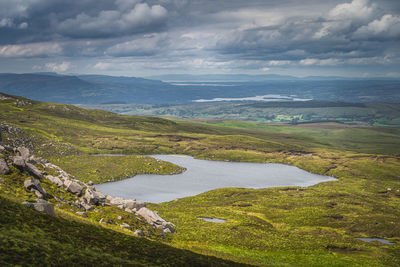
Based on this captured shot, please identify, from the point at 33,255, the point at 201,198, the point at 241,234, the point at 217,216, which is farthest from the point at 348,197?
the point at 33,255

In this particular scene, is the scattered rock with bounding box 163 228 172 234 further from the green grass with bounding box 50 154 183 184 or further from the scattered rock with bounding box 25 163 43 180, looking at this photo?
the green grass with bounding box 50 154 183 184

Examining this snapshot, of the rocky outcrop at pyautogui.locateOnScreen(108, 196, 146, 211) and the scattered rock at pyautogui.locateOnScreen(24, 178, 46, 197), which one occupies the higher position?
the scattered rock at pyautogui.locateOnScreen(24, 178, 46, 197)

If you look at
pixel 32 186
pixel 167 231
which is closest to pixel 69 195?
pixel 32 186

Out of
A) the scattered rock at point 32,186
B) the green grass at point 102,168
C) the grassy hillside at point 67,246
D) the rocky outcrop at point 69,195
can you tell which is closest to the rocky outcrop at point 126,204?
the rocky outcrop at point 69,195

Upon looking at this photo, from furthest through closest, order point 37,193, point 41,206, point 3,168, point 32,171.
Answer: point 32,171
point 3,168
point 37,193
point 41,206

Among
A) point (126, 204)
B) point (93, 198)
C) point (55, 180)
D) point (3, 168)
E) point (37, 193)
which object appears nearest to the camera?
point (37, 193)

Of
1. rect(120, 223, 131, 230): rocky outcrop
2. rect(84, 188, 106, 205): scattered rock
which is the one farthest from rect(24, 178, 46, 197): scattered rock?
rect(120, 223, 131, 230): rocky outcrop

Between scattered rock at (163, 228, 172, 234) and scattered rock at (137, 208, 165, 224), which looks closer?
scattered rock at (163, 228, 172, 234)

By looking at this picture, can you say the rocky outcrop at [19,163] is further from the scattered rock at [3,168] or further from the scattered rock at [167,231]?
the scattered rock at [167,231]

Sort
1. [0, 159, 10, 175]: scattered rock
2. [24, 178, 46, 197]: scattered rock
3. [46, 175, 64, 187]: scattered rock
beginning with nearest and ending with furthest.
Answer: [24, 178, 46, 197]: scattered rock < [0, 159, 10, 175]: scattered rock < [46, 175, 64, 187]: scattered rock

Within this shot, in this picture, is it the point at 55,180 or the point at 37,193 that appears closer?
→ the point at 37,193

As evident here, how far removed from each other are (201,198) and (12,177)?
8837cm

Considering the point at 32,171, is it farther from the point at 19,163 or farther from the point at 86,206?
the point at 86,206

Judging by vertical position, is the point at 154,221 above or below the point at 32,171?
below
